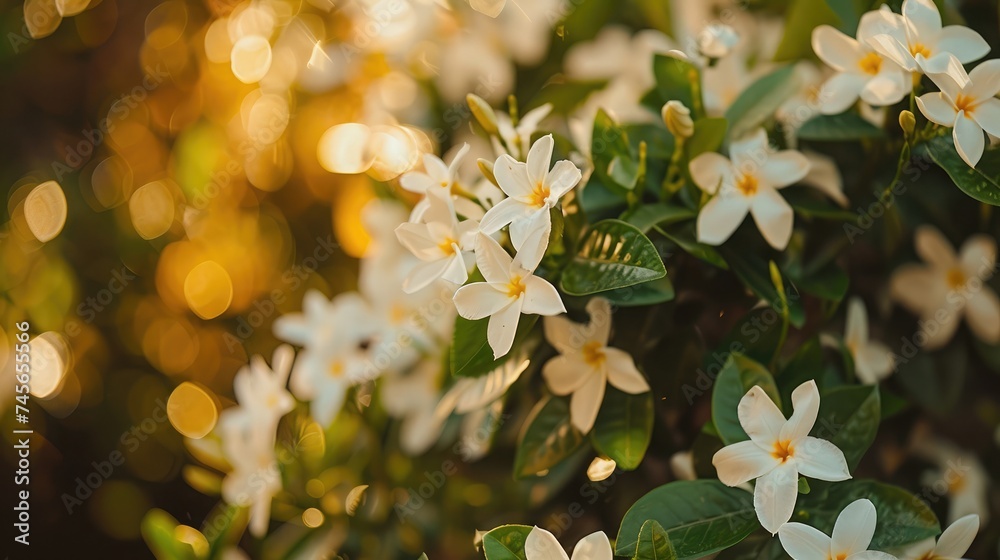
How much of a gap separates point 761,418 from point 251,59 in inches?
36.1

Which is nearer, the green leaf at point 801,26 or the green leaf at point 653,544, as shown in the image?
the green leaf at point 653,544

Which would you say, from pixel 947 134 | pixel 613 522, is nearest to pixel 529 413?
pixel 613 522

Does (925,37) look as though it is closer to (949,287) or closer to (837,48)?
(837,48)

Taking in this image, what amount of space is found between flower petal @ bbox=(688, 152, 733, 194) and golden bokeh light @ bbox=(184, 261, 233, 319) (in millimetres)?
726

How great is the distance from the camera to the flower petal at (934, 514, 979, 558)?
463mm

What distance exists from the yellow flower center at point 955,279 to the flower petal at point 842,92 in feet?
0.82

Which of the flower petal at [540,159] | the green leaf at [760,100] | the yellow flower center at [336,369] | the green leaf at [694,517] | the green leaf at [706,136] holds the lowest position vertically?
the yellow flower center at [336,369]

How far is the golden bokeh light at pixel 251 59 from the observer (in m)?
1.07

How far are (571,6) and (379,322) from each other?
402 mm

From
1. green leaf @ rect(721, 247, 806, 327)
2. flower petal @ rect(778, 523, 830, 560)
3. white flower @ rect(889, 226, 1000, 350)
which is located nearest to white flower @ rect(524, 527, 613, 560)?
flower petal @ rect(778, 523, 830, 560)

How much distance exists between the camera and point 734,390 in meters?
0.49

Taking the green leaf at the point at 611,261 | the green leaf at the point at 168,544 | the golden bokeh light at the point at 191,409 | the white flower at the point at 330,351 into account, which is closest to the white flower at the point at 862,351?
the green leaf at the point at 611,261

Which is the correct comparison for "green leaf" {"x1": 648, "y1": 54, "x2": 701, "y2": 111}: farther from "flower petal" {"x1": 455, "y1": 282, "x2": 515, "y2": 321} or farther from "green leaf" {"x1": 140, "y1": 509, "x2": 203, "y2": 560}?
"green leaf" {"x1": 140, "y1": 509, "x2": 203, "y2": 560}

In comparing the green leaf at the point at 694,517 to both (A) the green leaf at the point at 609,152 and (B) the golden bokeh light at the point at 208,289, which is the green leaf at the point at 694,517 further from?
(B) the golden bokeh light at the point at 208,289
